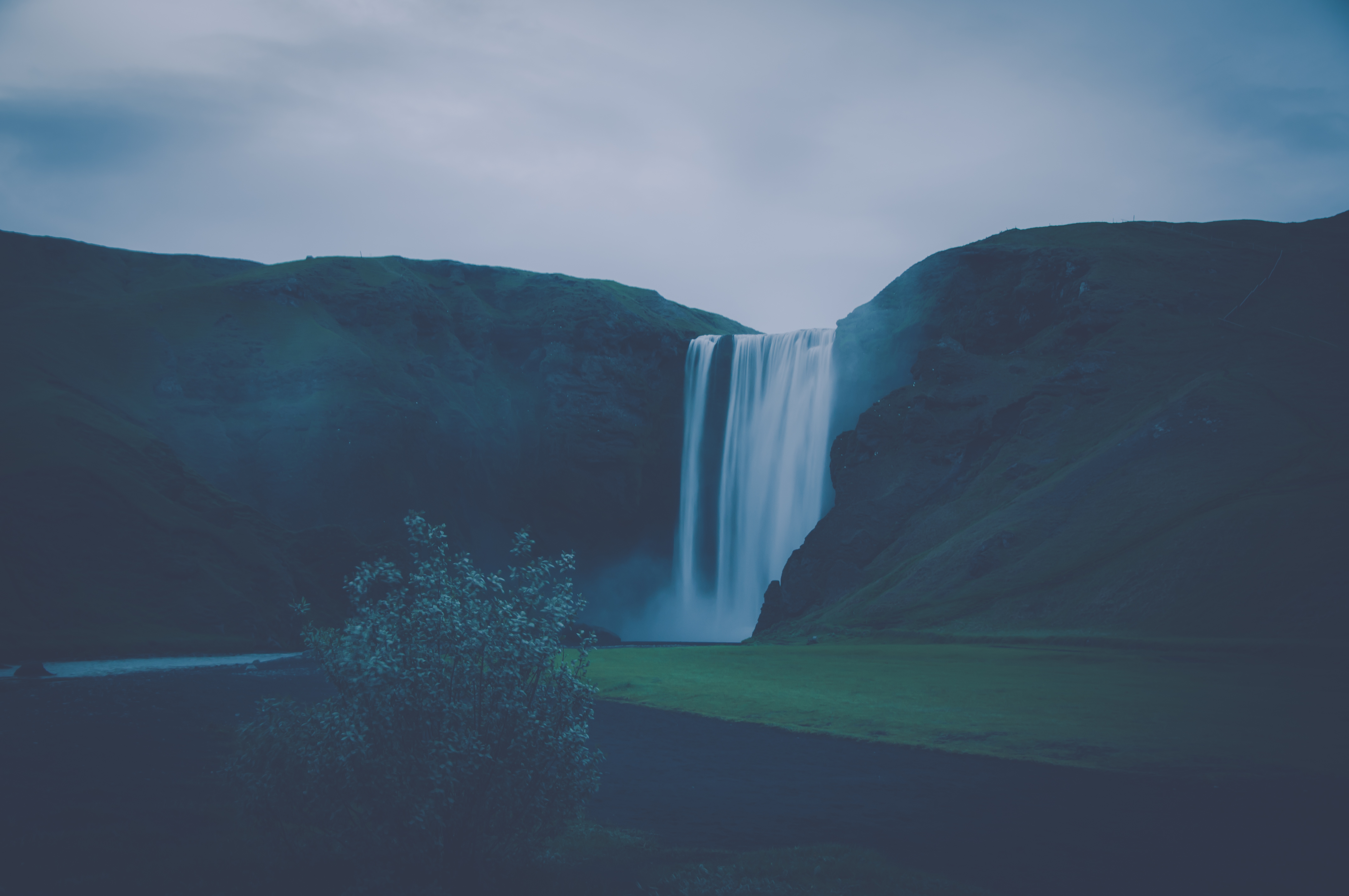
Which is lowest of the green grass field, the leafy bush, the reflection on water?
the reflection on water

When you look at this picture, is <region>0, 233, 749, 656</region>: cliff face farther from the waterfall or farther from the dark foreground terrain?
the dark foreground terrain

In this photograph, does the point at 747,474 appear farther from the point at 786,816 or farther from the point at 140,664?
the point at 786,816

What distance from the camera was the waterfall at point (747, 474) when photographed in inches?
3723

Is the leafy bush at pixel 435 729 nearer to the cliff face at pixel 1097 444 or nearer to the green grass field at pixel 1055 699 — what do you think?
the green grass field at pixel 1055 699

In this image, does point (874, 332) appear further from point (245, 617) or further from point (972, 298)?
point (245, 617)

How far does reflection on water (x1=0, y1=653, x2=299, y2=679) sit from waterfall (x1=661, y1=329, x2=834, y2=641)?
4851 centimetres

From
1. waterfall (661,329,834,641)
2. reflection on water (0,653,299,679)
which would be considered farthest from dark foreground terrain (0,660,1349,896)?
waterfall (661,329,834,641)

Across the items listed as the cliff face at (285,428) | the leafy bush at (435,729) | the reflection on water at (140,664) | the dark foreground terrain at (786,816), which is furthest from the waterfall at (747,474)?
the leafy bush at (435,729)

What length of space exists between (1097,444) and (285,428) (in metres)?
84.8

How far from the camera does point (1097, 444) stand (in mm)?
72125

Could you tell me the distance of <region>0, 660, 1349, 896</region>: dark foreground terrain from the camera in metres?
13.9

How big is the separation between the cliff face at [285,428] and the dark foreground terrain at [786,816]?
4213cm

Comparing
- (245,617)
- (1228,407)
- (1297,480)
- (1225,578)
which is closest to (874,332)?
(1228,407)

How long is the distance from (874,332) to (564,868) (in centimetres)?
9028
